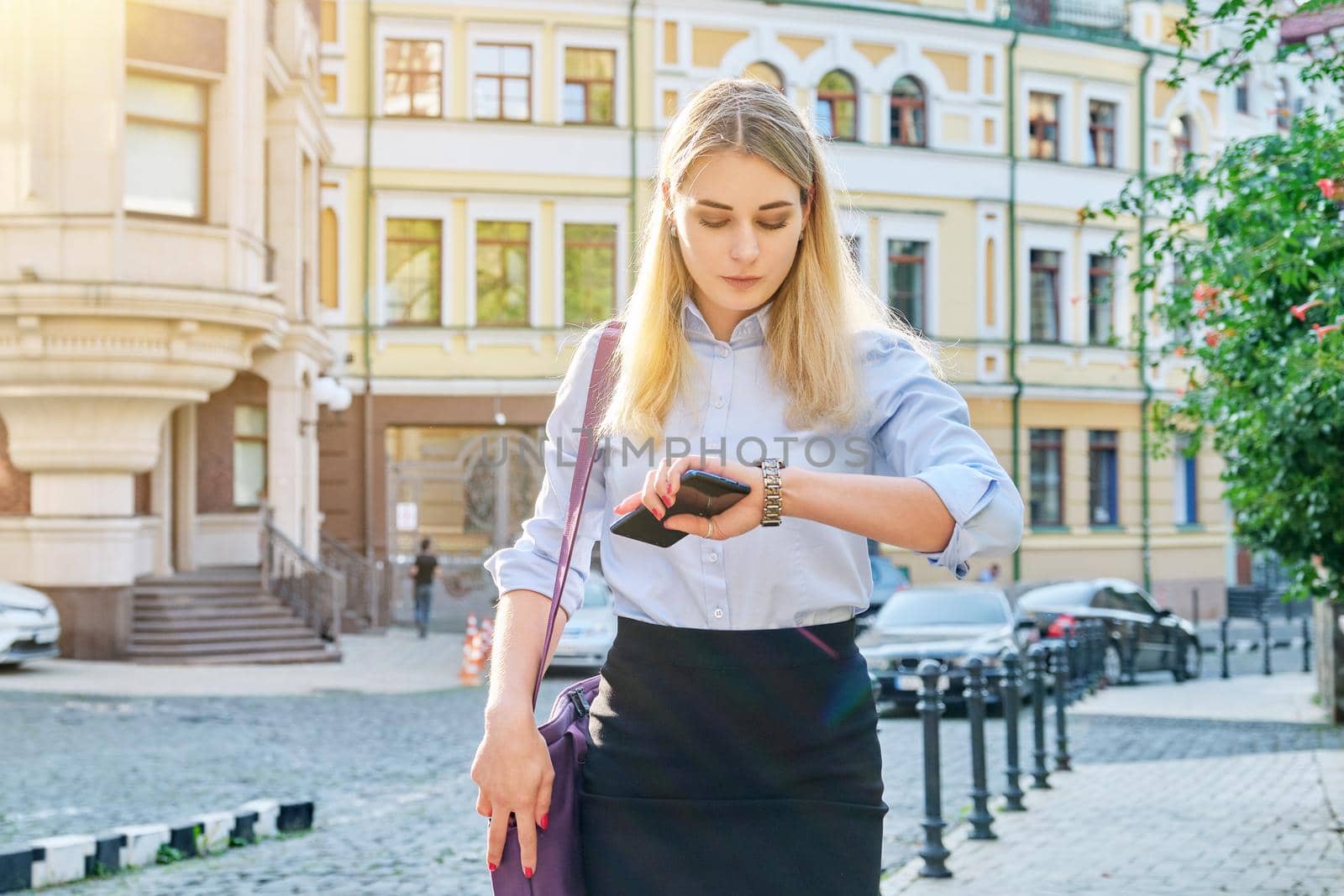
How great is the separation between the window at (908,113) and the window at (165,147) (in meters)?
17.1

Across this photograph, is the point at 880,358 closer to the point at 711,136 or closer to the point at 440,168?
the point at 711,136

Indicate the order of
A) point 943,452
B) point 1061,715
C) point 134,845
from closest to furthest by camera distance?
point 943,452 < point 134,845 < point 1061,715

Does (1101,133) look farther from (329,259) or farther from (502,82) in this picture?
(329,259)

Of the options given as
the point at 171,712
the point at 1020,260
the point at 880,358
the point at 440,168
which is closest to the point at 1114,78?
the point at 1020,260

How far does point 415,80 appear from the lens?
32.0 metres

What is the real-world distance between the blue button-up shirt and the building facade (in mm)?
19185

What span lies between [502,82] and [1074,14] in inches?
537

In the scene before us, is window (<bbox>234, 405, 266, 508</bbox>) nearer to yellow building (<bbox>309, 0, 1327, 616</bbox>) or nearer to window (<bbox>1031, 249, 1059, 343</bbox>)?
yellow building (<bbox>309, 0, 1327, 616</bbox>)

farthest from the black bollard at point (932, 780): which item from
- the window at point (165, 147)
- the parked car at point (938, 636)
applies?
the window at point (165, 147)

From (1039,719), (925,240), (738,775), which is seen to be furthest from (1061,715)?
(925,240)

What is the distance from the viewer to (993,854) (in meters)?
8.53

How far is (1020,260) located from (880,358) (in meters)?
34.8

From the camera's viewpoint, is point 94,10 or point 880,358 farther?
point 94,10

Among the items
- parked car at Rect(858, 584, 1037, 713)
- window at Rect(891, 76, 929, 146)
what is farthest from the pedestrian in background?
window at Rect(891, 76, 929, 146)
